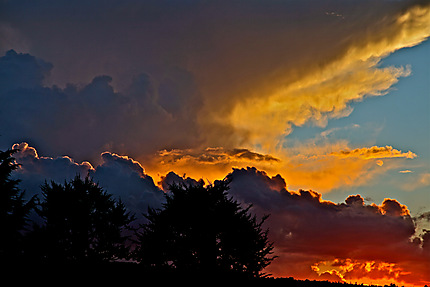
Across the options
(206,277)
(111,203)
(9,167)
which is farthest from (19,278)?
(111,203)

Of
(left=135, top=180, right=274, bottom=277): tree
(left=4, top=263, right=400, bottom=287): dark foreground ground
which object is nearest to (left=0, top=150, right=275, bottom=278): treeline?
(left=135, top=180, right=274, bottom=277): tree

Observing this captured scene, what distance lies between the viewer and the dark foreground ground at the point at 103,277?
64.8 ft

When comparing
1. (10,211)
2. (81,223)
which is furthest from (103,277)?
(81,223)

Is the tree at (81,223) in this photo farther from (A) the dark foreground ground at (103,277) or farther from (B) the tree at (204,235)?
(A) the dark foreground ground at (103,277)

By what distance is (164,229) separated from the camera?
4319cm

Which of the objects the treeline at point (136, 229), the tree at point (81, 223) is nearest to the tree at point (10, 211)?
the treeline at point (136, 229)

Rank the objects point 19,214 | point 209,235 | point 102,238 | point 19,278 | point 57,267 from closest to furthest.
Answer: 1. point 19,278
2. point 57,267
3. point 19,214
4. point 209,235
5. point 102,238

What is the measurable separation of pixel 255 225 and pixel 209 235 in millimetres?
4952

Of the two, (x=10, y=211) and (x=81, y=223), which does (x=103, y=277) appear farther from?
(x=81, y=223)

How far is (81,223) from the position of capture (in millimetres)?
47406

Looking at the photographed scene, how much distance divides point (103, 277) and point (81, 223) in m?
28.6

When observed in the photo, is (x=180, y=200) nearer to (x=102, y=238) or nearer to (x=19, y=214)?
(x=102, y=238)

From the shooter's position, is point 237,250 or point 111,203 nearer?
point 237,250

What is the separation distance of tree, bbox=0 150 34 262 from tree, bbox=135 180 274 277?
544 inches
